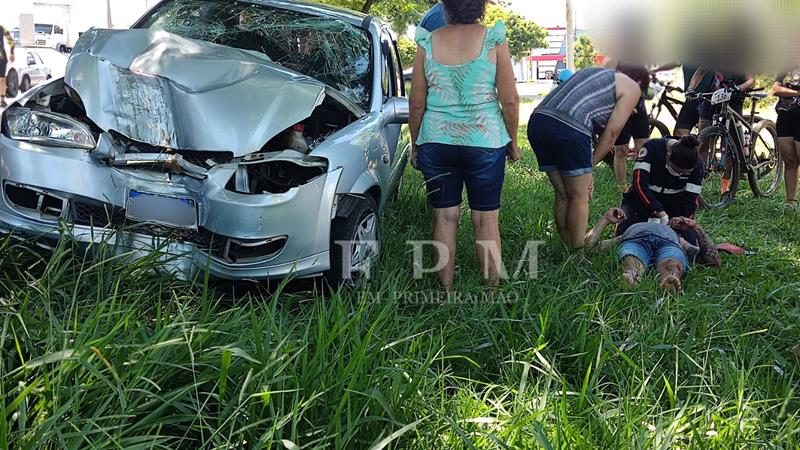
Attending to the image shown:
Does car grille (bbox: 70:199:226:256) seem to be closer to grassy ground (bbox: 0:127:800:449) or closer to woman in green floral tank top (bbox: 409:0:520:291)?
grassy ground (bbox: 0:127:800:449)

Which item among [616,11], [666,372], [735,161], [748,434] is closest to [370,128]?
[616,11]

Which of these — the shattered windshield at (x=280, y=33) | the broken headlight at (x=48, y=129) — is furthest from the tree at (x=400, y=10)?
the broken headlight at (x=48, y=129)

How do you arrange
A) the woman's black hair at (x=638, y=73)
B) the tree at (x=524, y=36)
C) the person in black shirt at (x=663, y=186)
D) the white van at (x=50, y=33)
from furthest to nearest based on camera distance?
the tree at (x=524, y=36), the white van at (x=50, y=33), the person in black shirt at (x=663, y=186), the woman's black hair at (x=638, y=73)

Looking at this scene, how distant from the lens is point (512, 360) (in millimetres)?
2533

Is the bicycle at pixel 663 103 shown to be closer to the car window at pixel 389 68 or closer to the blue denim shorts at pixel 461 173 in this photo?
the car window at pixel 389 68

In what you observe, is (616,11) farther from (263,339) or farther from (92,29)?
(92,29)

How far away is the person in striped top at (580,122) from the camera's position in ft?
13.0

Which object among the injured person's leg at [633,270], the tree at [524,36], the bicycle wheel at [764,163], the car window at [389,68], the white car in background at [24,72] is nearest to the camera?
the injured person's leg at [633,270]

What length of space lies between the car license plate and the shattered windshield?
1.57 metres

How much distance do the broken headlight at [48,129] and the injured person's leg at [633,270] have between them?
8.68 feet

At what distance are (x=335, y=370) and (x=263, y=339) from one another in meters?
0.28

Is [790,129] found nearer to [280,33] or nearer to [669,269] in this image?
[669,269]

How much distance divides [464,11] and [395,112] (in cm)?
83

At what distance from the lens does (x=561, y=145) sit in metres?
3.96
